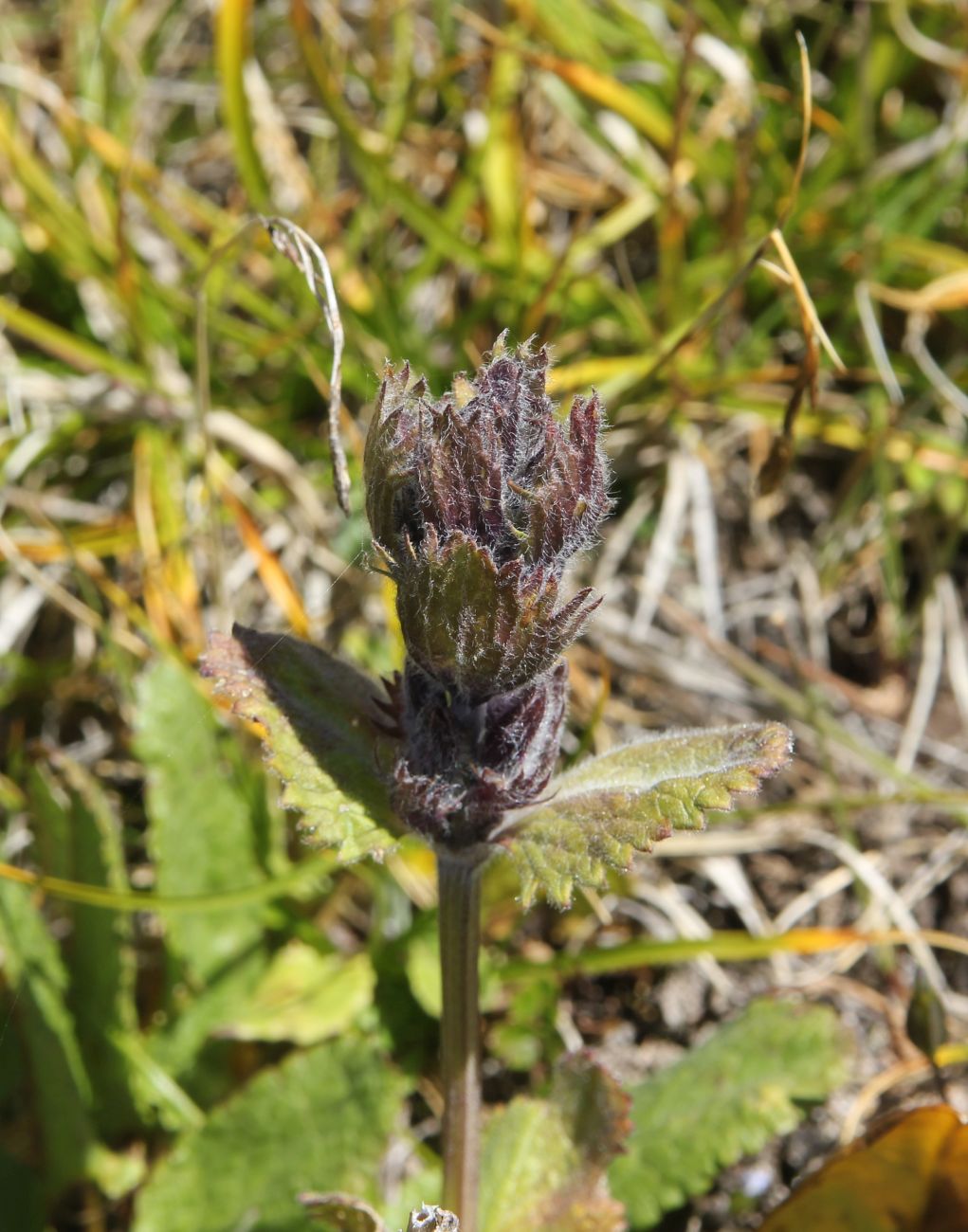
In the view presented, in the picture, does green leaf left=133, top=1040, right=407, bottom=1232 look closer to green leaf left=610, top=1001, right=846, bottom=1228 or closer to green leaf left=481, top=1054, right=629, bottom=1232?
green leaf left=481, top=1054, right=629, bottom=1232

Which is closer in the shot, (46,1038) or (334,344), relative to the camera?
(334,344)

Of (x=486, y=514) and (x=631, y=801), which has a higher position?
(x=486, y=514)

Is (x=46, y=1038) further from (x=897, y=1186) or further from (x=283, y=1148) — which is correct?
(x=897, y=1186)

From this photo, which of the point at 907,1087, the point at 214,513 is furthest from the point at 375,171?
the point at 907,1087

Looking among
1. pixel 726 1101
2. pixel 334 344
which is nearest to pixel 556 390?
pixel 334 344

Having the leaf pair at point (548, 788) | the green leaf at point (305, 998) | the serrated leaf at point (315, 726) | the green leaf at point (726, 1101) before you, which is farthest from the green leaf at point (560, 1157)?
the serrated leaf at point (315, 726)

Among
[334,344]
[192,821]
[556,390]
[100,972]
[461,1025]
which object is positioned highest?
[556,390]
